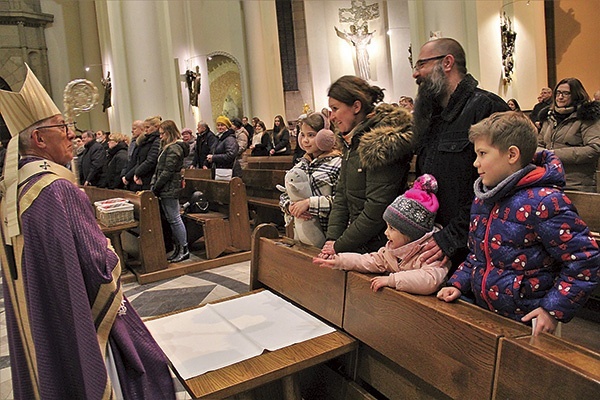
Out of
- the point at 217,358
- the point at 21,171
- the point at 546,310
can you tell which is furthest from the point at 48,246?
the point at 546,310

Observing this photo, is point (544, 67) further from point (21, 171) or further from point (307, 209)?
point (21, 171)

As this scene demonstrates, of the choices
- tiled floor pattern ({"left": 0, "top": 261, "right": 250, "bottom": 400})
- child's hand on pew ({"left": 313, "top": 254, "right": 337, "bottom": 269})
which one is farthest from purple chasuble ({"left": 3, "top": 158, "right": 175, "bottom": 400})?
tiled floor pattern ({"left": 0, "top": 261, "right": 250, "bottom": 400})

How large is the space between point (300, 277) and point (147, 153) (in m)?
4.30

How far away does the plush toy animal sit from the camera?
9.42 feet

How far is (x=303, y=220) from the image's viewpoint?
113 inches

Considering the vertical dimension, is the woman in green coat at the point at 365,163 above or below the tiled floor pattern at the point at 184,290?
above

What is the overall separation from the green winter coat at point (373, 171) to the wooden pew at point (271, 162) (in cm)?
606

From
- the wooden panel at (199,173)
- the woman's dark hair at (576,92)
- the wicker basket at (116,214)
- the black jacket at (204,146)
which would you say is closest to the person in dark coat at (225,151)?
the wooden panel at (199,173)

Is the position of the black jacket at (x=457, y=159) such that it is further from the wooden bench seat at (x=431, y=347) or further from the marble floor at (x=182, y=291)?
the marble floor at (x=182, y=291)

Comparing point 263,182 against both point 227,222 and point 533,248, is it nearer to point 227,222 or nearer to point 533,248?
point 227,222

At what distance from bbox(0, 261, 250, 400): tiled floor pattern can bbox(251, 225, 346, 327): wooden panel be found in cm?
196

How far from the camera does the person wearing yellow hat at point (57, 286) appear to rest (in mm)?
1761

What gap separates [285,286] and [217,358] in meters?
0.68

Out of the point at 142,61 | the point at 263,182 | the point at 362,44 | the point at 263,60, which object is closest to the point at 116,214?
the point at 263,182
